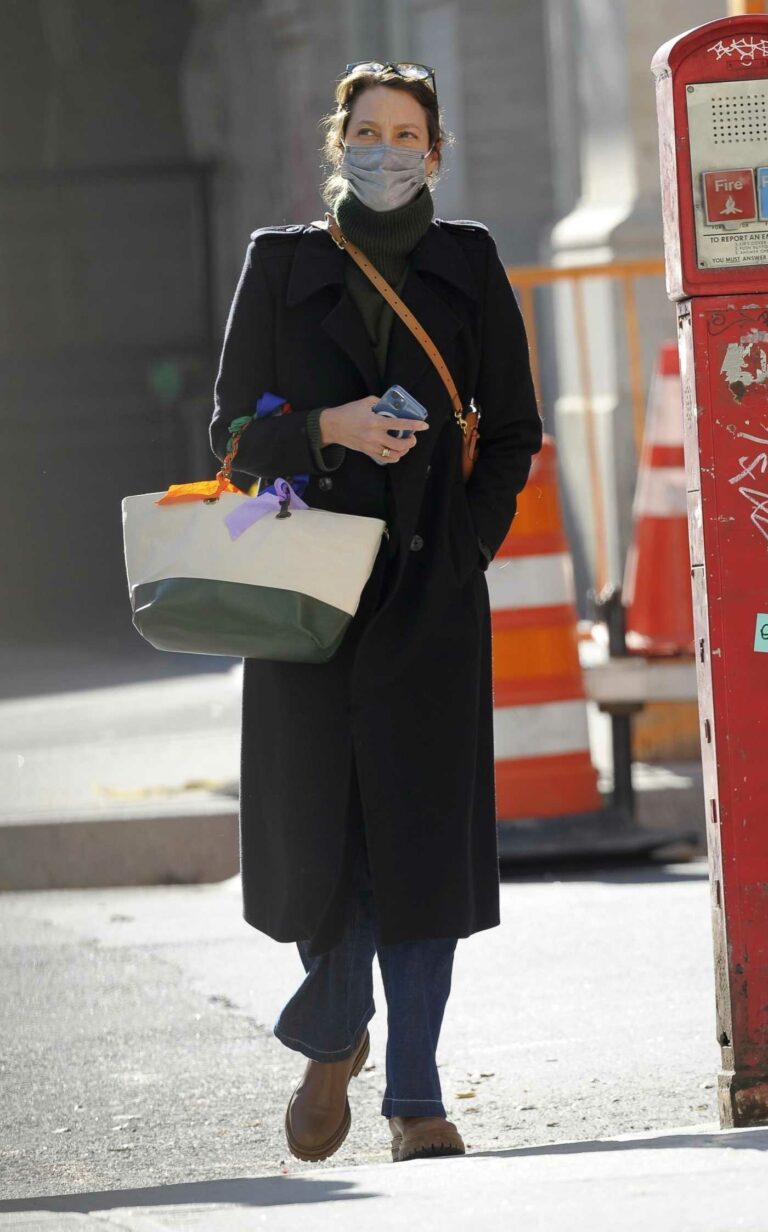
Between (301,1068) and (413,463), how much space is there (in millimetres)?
1559

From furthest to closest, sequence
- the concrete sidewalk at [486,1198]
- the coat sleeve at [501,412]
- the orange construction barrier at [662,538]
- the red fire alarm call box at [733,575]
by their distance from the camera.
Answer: the orange construction barrier at [662,538] < the coat sleeve at [501,412] < the red fire alarm call box at [733,575] < the concrete sidewalk at [486,1198]

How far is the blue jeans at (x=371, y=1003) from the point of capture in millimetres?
4039

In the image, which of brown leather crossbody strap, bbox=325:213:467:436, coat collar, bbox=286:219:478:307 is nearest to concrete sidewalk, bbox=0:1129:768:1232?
brown leather crossbody strap, bbox=325:213:467:436

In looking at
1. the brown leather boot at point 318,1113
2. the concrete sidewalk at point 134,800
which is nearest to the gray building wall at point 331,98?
the concrete sidewalk at point 134,800

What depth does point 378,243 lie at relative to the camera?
4.07 meters

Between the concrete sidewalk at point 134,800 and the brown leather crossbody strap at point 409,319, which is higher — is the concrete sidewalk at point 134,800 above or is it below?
below

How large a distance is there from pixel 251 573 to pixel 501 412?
59 cm

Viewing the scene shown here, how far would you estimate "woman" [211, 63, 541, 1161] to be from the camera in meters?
4.00

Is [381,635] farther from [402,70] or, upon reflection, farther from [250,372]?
[402,70]

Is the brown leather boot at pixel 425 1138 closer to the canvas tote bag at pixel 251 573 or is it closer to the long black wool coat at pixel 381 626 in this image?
the long black wool coat at pixel 381 626

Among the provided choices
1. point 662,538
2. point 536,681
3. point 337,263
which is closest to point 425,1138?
point 337,263

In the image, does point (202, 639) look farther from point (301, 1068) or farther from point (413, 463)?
point (301, 1068)

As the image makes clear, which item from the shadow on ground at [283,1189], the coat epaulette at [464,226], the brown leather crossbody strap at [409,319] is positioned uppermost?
the coat epaulette at [464,226]

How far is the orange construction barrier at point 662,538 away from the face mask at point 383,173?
4374 millimetres
